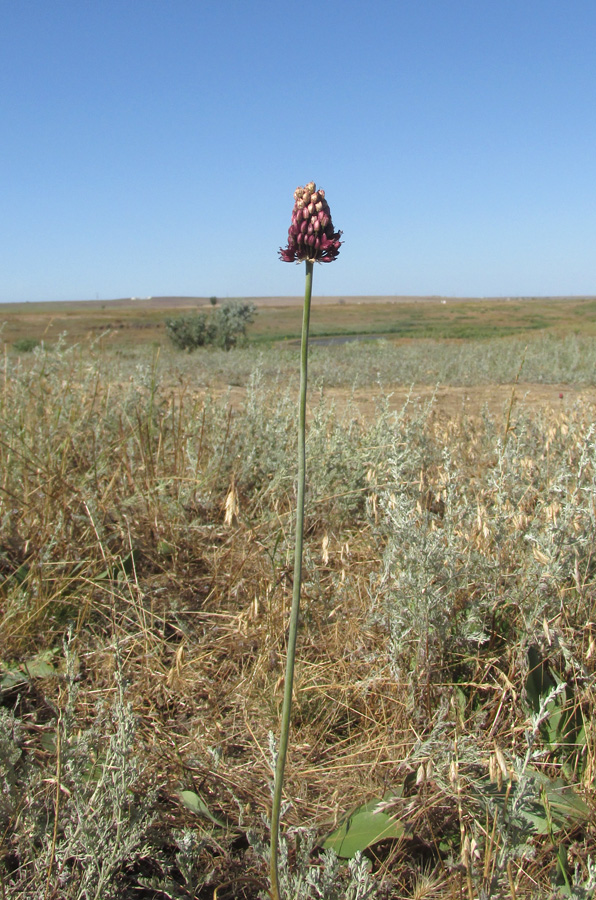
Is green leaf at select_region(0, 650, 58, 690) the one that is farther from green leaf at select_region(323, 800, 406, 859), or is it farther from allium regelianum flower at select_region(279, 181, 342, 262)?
allium regelianum flower at select_region(279, 181, 342, 262)

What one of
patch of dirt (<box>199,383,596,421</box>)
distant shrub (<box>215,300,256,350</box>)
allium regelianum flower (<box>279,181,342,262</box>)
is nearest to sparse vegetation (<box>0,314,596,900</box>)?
allium regelianum flower (<box>279,181,342,262</box>)

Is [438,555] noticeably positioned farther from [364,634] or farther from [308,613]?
[308,613]

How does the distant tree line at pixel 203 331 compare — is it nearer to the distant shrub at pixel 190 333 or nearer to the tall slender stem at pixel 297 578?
the distant shrub at pixel 190 333

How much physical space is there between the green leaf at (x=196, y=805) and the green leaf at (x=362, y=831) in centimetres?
27

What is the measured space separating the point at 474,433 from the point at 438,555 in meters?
2.46

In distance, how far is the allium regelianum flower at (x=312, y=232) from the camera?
108 cm

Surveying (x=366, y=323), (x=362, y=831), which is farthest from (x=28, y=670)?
(x=366, y=323)

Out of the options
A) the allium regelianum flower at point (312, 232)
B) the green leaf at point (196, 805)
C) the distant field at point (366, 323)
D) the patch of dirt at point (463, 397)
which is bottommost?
the green leaf at point (196, 805)

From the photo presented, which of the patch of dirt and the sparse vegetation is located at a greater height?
the patch of dirt

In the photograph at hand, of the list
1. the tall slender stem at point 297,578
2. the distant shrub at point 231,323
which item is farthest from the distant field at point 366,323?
the tall slender stem at point 297,578

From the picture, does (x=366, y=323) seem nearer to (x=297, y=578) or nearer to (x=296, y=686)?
(x=296, y=686)

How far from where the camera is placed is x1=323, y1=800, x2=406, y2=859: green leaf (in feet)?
4.76

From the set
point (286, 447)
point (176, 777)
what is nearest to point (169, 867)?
point (176, 777)

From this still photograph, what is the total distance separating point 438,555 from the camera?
1913mm
